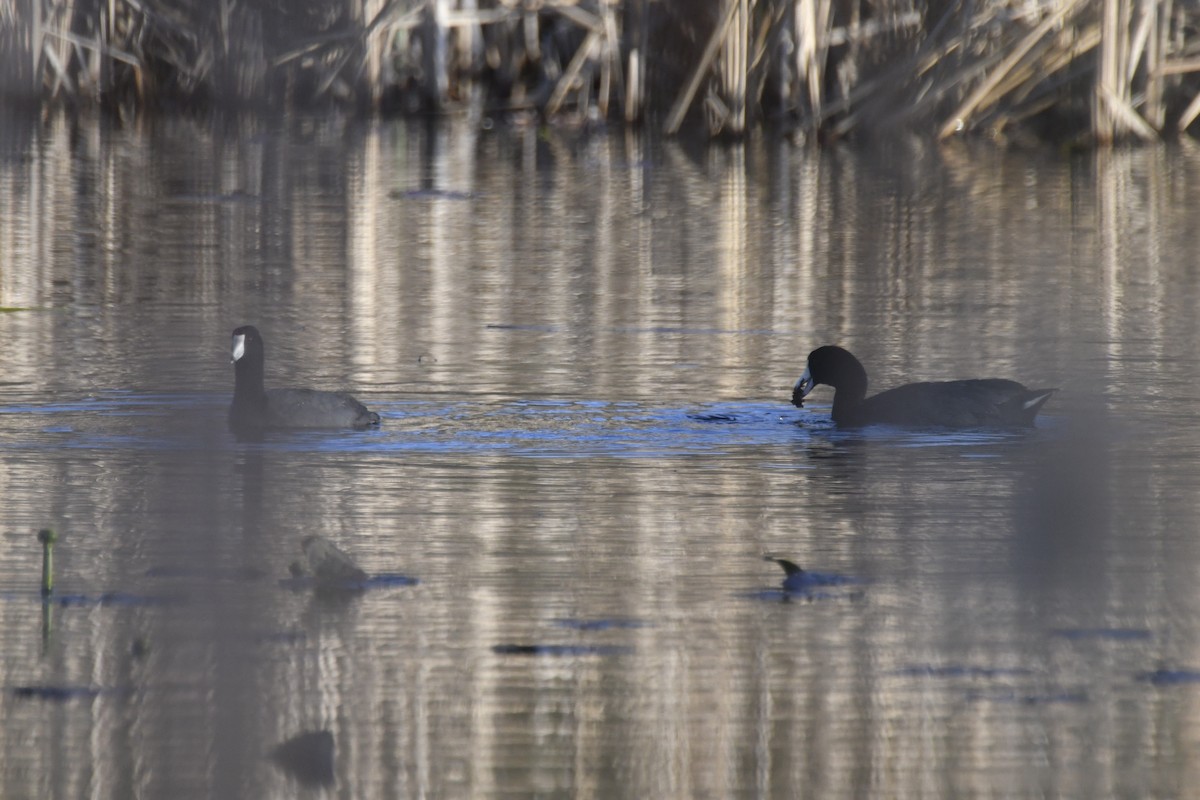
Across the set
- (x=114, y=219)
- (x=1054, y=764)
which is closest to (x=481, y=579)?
(x=1054, y=764)

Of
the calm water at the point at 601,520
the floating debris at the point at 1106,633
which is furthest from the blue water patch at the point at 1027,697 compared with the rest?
the floating debris at the point at 1106,633

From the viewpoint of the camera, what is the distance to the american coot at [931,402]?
8844 mm

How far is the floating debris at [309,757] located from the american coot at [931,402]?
15.1 feet

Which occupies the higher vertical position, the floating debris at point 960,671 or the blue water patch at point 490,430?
the blue water patch at point 490,430

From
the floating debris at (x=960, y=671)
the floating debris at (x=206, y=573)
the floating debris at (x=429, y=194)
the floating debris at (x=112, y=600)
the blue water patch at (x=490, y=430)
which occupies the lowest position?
the floating debris at (x=960, y=671)

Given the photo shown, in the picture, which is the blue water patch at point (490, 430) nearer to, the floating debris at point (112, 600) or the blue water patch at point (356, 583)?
the blue water patch at point (356, 583)

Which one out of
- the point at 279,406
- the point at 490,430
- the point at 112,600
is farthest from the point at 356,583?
the point at 279,406

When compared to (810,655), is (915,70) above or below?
above

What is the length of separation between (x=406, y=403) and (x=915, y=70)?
15272 mm

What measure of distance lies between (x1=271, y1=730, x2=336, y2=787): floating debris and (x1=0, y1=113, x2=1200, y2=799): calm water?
2 cm

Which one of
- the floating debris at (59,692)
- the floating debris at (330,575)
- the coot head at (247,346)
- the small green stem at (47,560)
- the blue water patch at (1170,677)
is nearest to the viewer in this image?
the floating debris at (59,692)

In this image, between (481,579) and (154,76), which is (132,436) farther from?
(154,76)

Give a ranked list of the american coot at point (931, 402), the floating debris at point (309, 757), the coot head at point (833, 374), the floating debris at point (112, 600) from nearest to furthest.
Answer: the floating debris at point (309, 757)
the floating debris at point (112, 600)
the american coot at point (931, 402)
the coot head at point (833, 374)

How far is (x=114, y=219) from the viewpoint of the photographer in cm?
1741
